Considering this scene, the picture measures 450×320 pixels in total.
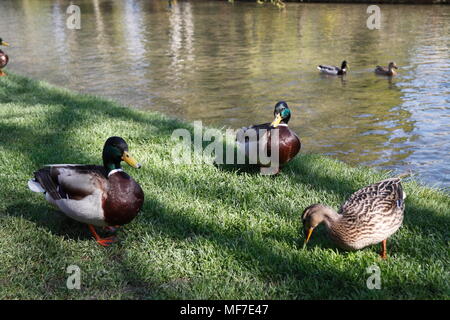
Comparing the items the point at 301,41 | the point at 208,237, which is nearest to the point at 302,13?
the point at 301,41

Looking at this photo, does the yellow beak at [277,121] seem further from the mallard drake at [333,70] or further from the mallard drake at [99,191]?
the mallard drake at [333,70]

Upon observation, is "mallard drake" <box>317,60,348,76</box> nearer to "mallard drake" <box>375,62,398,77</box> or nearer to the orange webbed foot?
"mallard drake" <box>375,62,398,77</box>

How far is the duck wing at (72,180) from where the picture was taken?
11.6 ft

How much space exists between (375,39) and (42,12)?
28292 mm

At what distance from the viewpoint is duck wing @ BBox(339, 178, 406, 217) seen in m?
3.43

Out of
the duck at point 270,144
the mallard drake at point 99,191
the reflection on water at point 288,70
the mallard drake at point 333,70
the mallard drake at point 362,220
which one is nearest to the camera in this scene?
the mallard drake at point 362,220

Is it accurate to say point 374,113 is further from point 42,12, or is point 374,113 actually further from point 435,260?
point 42,12

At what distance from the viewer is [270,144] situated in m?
5.02

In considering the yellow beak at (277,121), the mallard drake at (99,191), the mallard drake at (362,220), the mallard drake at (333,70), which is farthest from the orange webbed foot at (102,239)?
the mallard drake at (333,70)

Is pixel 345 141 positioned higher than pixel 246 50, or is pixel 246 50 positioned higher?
pixel 246 50

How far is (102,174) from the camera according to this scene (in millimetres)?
3725

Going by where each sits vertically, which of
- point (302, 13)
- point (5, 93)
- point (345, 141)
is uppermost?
point (302, 13)

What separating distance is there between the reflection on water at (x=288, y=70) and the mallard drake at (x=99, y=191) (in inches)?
178

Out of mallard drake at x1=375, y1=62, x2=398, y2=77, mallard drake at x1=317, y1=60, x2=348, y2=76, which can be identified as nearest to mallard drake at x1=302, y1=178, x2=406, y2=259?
mallard drake at x1=317, y1=60, x2=348, y2=76
